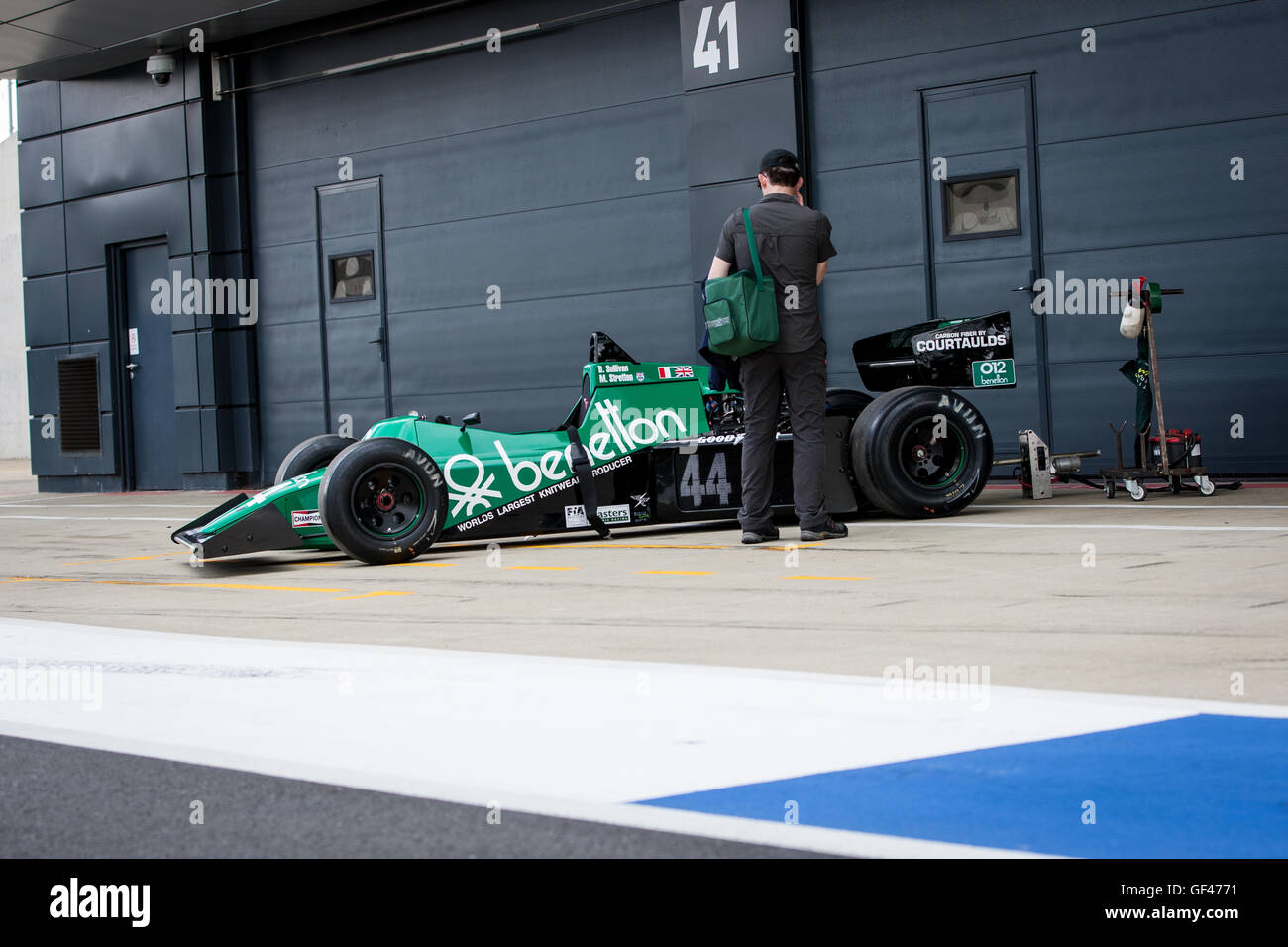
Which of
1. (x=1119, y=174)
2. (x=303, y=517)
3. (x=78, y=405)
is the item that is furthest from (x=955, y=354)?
(x=78, y=405)

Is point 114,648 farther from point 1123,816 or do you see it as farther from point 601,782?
point 1123,816

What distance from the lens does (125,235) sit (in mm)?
18578

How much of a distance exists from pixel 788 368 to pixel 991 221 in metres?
5.16

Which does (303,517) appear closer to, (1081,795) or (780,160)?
(780,160)

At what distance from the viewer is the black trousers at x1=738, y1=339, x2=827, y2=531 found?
781 centimetres

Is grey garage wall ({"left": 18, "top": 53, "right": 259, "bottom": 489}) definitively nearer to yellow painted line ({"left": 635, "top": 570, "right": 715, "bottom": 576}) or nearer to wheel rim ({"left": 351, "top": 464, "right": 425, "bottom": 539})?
wheel rim ({"left": 351, "top": 464, "right": 425, "bottom": 539})

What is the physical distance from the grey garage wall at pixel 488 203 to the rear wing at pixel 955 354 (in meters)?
5.14

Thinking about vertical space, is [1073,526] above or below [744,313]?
below

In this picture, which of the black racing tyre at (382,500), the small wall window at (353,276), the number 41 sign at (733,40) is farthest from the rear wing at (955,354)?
the small wall window at (353,276)

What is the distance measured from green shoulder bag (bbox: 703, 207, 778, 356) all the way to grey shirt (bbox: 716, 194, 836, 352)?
0.11 metres

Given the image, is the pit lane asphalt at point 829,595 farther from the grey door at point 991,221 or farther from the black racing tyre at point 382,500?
the grey door at point 991,221

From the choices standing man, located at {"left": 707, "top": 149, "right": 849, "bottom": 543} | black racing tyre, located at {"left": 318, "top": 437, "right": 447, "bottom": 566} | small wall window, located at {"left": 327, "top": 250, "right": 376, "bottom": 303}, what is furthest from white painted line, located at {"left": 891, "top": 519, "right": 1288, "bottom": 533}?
small wall window, located at {"left": 327, "top": 250, "right": 376, "bottom": 303}

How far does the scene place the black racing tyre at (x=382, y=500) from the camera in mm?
7738
